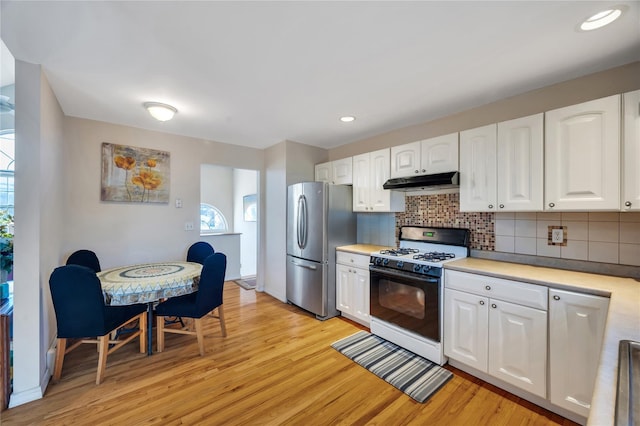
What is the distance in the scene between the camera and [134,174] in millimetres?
3229

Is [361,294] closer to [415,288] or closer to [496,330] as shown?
[415,288]

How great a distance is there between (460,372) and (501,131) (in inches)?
80.4

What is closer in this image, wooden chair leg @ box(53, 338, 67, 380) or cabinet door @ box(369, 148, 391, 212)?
wooden chair leg @ box(53, 338, 67, 380)

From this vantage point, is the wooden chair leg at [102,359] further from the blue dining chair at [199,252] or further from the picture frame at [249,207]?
the picture frame at [249,207]

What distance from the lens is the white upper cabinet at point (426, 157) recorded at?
2490mm

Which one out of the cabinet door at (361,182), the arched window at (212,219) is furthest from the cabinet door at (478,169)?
the arched window at (212,219)

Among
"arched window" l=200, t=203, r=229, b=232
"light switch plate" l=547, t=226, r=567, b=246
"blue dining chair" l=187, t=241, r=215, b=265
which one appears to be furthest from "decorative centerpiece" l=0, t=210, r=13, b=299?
"arched window" l=200, t=203, r=229, b=232

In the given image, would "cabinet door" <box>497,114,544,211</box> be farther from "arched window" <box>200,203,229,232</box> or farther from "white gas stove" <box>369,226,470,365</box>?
"arched window" <box>200,203,229,232</box>

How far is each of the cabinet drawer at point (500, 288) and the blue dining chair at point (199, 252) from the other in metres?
2.75

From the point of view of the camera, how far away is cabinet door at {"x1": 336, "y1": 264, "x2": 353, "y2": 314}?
3.17 meters

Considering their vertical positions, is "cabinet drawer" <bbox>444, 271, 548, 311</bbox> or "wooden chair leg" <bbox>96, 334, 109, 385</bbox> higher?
"cabinet drawer" <bbox>444, 271, 548, 311</bbox>

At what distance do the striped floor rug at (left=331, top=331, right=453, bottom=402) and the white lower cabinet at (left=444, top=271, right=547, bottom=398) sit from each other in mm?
247

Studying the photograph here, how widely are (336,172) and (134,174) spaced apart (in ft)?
8.37

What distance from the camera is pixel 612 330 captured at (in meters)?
1.01
